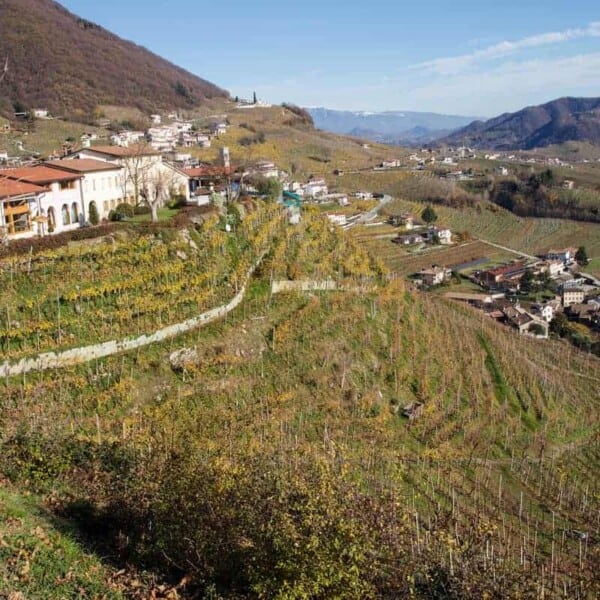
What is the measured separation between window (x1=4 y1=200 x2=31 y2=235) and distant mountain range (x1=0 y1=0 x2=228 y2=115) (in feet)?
217

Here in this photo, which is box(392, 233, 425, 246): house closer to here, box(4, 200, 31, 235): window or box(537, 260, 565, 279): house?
box(537, 260, 565, 279): house

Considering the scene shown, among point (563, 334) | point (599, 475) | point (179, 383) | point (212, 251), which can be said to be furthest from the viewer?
point (563, 334)

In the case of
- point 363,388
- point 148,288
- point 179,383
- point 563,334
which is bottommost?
point 563,334

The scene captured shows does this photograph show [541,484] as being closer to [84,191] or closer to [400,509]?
[400,509]

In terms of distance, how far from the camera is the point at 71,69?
367 ft

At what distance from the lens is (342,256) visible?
31.0 meters

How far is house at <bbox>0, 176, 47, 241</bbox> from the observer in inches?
888

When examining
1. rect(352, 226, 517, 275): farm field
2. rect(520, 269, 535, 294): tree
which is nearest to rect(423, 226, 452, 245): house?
rect(352, 226, 517, 275): farm field

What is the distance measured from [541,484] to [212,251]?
14.3m

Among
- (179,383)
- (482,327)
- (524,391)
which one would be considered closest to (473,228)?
(482,327)

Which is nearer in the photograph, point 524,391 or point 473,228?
point 524,391

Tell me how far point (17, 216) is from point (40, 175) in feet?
8.51

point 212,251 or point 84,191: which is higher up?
point 84,191

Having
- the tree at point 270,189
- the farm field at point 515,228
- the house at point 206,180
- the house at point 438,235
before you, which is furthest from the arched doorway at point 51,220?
the farm field at point 515,228
